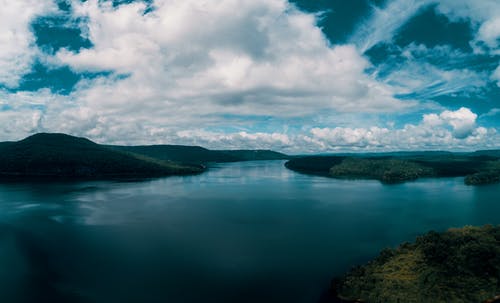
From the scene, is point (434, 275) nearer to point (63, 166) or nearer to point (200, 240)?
point (200, 240)

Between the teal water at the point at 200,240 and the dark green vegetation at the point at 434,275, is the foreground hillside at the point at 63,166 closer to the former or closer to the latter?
the teal water at the point at 200,240

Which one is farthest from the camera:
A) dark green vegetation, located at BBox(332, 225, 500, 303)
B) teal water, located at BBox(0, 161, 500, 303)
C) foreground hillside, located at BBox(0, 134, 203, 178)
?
foreground hillside, located at BBox(0, 134, 203, 178)

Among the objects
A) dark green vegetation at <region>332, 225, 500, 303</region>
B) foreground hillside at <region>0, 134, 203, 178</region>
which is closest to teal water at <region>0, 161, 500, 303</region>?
dark green vegetation at <region>332, 225, 500, 303</region>

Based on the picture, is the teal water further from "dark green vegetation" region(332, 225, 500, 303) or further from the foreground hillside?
the foreground hillside

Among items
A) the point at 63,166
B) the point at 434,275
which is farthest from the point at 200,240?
the point at 63,166

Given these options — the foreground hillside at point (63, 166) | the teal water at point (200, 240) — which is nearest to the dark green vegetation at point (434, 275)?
the teal water at point (200, 240)

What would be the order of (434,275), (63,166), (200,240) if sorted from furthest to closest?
(63,166), (200,240), (434,275)

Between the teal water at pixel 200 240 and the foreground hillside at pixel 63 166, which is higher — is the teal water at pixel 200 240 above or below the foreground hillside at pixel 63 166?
below
